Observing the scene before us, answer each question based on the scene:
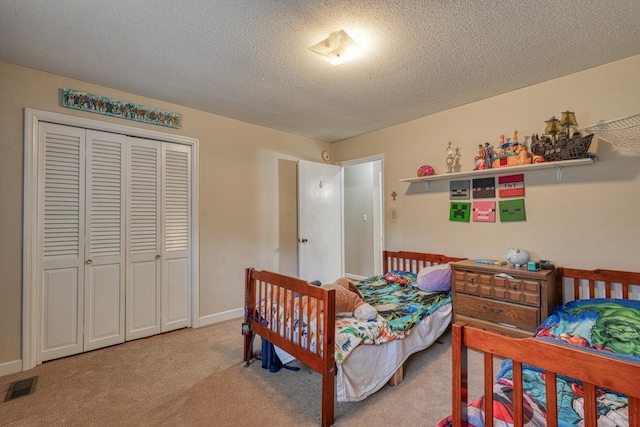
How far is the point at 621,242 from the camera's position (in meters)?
2.29

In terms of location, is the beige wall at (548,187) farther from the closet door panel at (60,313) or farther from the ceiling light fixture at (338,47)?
the closet door panel at (60,313)

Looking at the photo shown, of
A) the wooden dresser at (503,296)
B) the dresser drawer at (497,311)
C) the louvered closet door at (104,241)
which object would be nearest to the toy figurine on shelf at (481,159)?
the wooden dresser at (503,296)

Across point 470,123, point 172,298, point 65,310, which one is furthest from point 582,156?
point 65,310

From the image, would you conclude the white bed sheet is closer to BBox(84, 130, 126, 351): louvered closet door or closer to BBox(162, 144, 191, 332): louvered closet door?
BBox(162, 144, 191, 332): louvered closet door

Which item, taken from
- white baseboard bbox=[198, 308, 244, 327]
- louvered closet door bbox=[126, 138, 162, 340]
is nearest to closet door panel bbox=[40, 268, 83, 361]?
louvered closet door bbox=[126, 138, 162, 340]

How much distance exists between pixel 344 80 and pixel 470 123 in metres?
1.55

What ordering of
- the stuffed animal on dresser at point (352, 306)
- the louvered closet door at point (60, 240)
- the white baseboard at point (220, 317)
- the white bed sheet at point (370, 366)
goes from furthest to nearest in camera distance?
the white baseboard at point (220, 317), the louvered closet door at point (60, 240), the stuffed animal on dresser at point (352, 306), the white bed sheet at point (370, 366)

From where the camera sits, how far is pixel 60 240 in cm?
259

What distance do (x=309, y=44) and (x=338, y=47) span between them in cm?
25

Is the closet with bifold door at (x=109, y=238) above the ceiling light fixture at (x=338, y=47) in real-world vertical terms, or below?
below

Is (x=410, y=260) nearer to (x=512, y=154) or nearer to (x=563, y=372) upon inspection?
(x=512, y=154)

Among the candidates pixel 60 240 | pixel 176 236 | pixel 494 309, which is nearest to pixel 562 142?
pixel 494 309

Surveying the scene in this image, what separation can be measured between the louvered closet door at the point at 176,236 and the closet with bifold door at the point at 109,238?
0.01m

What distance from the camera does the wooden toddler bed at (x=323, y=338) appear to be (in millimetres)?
1771
